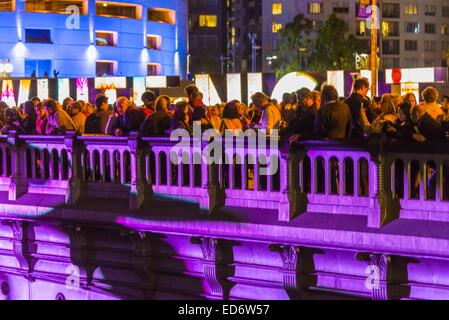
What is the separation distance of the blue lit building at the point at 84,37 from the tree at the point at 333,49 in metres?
28.1

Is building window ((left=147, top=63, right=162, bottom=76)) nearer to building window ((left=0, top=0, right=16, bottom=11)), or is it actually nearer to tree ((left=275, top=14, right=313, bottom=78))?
building window ((left=0, top=0, right=16, bottom=11))

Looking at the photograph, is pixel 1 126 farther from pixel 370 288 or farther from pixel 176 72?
pixel 176 72

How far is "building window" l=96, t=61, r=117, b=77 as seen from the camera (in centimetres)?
8262

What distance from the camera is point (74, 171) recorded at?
17.0 m

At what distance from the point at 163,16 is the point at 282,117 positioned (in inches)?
2821

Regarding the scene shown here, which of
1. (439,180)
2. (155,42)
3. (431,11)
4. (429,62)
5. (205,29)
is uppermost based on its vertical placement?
(431,11)

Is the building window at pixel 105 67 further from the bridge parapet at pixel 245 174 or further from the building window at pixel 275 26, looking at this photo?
the bridge parapet at pixel 245 174

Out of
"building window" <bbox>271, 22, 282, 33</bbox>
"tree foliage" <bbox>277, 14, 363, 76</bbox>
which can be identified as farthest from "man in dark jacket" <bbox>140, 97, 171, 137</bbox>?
"building window" <bbox>271, 22, 282, 33</bbox>

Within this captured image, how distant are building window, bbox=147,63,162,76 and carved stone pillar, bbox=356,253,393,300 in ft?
242

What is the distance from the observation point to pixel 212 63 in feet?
446

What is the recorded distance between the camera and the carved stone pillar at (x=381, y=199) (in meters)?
12.9

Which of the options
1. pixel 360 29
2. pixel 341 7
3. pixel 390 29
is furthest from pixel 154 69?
pixel 390 29

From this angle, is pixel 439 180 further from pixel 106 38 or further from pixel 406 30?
pixel 406 30
